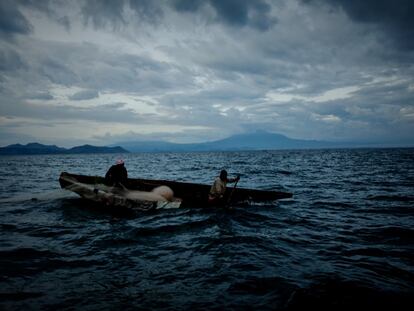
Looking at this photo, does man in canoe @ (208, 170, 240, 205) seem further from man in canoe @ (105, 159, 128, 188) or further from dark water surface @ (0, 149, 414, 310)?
man in canoe @ (105, 159, 128, 188)

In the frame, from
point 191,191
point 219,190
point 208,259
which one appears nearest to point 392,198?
point 219,190

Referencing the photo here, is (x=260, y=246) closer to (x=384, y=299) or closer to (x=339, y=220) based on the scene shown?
(x=384, y=299)

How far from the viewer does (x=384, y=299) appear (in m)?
5.40

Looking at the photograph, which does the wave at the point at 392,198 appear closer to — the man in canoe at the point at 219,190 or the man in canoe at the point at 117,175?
the man in canoe at the point at 219,190

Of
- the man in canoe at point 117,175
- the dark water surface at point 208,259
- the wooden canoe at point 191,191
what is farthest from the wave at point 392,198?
the man in canoe at point 117,175

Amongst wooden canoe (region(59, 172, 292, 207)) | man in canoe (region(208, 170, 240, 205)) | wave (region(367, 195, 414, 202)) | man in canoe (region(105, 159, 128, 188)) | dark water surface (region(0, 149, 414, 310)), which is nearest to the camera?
dark water surface (region(0, 149, 414, 310))

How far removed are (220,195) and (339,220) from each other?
5.11 m

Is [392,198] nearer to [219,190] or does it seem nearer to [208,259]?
[219,190]

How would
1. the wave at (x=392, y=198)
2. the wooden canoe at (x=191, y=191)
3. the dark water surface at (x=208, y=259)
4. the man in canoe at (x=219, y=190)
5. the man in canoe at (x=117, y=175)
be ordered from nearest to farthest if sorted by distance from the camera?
1. the dark water surface at (x=208, y=259)
2. the man in canoe at (x=219, y=190)
3. the wooden canoe at (x=191, y=191)
4. the man in canoe at (x=117, y=175)
5. the wave at (x=392, y=198)

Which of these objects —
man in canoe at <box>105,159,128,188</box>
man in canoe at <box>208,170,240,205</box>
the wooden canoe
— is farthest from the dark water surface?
man in canoe at <box>105,159,128,188</box>

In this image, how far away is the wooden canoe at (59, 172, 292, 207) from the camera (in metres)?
14.3

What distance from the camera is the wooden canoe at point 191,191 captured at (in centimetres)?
1433

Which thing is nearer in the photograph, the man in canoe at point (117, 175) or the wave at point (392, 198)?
the man in canoe at point (117, 175)

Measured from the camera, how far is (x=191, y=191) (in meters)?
16.2
